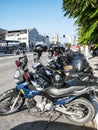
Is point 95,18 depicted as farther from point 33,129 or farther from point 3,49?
point 3,49

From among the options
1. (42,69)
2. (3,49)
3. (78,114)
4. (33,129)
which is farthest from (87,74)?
(3,49)

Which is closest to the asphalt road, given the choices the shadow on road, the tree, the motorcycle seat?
the shadow on road

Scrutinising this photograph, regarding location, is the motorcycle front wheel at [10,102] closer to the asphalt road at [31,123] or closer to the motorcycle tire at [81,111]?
the asphalt road at [31,123]

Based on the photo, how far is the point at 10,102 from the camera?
6.42 meters

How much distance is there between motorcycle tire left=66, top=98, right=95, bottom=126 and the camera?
5684 millimetres

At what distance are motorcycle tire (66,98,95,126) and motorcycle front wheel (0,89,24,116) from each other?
1356 millimetres

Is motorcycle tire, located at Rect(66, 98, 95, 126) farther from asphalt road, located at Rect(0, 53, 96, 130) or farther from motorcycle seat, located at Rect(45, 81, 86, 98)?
motorcycle seat, located at Rect(45, 81, 86, 98)

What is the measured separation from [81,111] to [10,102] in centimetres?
181

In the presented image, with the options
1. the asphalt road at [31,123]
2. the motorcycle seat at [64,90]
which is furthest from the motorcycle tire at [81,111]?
the motorcycle seat at [64,90]

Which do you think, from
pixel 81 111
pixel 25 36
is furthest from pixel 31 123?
pixel 25 36

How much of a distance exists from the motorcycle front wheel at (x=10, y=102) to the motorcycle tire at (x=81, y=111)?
1356mm

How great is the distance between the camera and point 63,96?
5.86 meters

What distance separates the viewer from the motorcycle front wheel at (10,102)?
6254mm

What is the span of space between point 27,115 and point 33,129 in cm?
90
